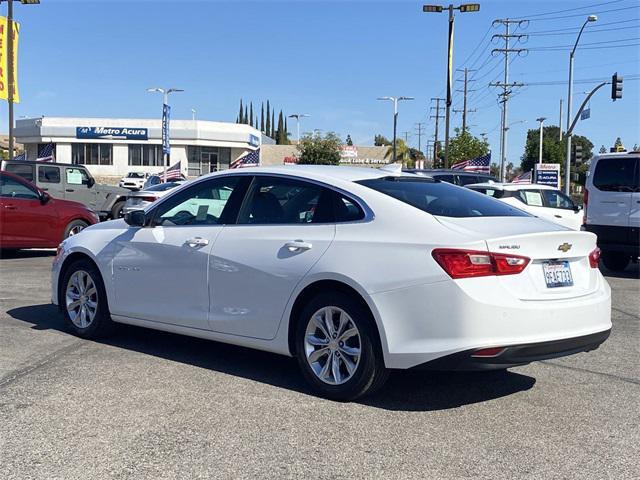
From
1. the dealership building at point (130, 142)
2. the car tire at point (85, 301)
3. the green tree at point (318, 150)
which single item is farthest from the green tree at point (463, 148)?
the car tire at point (85, 301)

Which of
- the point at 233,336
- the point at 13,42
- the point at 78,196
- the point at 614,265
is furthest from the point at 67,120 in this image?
the point at 233,336

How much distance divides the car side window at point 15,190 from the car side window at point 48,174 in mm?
5469

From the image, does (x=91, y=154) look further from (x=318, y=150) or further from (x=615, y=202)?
(x=615, y=202)

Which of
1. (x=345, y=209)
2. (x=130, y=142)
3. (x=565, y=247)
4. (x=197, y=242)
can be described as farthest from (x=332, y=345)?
(x=130, y=142)

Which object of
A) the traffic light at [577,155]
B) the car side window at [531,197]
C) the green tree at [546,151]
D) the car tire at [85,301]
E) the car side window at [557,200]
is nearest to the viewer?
the car tire at [85,301]

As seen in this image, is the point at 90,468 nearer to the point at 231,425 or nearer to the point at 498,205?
the point at 231,425

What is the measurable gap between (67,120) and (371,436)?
201 ft

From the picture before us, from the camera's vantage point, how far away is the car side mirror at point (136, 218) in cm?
627

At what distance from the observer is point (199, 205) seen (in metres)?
6.15

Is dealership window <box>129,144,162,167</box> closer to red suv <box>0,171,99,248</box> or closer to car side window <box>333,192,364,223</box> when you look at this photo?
red suv <box>0,171,99,248</box>

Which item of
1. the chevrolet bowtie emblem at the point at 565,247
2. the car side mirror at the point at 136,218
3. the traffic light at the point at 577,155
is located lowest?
the chevrolet bowtie emblem at the point at 565,247

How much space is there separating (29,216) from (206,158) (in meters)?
48.8

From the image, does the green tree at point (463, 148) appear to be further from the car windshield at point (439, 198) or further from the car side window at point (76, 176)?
the car windshield at point (439, 198)

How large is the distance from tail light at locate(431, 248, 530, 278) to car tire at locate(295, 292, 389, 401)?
0.65 m
